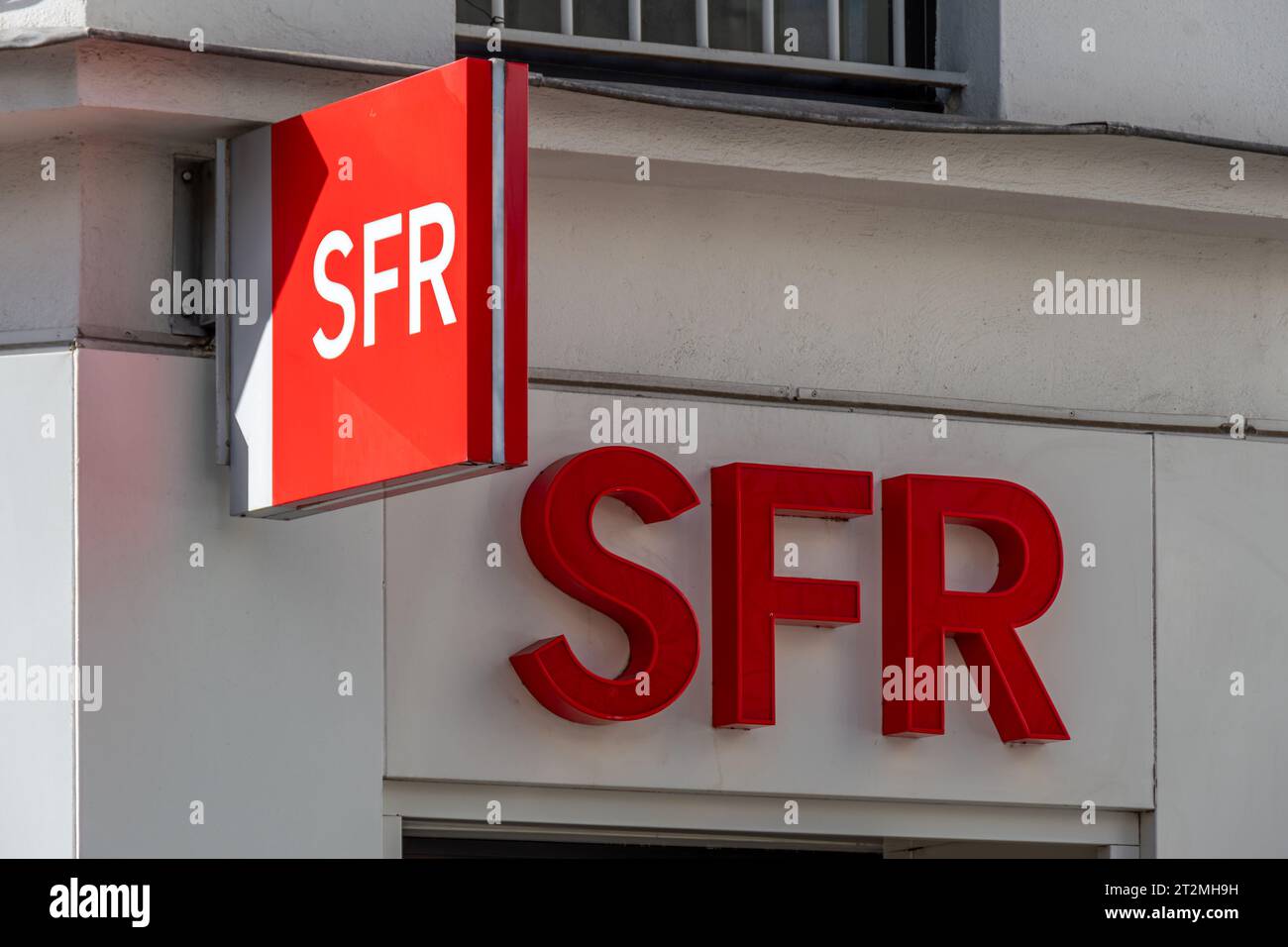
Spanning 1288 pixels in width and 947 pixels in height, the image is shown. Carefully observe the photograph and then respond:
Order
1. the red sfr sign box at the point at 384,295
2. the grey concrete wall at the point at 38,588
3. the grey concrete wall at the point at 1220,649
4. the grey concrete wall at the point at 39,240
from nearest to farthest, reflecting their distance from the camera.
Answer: the red sfr sign box at the point at 384,295
the grey concrete wall at the point at 38,588
the grey concrete wall at the point at 39,240
the grey concrete wall at the point at 1220,649

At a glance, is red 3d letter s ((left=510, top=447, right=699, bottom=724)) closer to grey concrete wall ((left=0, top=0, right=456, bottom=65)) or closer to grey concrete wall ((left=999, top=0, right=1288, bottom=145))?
grey concrete wall ((left=0, top=0, right=456, bottom=65))

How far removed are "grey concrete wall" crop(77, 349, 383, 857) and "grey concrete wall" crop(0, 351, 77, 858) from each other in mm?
60

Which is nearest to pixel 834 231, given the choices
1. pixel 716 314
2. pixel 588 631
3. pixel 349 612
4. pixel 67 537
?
pixel 716 314

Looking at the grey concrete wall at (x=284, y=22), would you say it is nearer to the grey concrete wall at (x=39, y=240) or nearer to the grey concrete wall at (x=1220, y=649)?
the grey concrete wall at (x=39, y=240)

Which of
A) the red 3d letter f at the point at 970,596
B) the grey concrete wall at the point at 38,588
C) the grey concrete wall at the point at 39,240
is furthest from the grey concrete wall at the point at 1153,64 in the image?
the grey concrete wall at the point at 38,588

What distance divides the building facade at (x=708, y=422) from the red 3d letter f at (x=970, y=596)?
71 millimetres

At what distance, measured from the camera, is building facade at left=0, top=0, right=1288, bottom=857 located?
6.91 metres

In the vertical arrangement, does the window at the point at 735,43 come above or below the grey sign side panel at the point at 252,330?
above

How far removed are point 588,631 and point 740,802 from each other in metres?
0.81

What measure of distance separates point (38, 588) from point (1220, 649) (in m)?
4.26

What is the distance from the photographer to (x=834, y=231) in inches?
320

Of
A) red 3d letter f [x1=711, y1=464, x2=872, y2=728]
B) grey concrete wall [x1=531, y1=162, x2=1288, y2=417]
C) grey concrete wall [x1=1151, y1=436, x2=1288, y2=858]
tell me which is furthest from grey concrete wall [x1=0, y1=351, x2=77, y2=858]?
grey concrete wall [x1=1151, y1=436, x2=1288, y2=858]

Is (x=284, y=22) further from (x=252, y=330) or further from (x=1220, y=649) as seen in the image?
(x=1220, y=649)

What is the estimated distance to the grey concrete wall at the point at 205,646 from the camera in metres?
6.80
